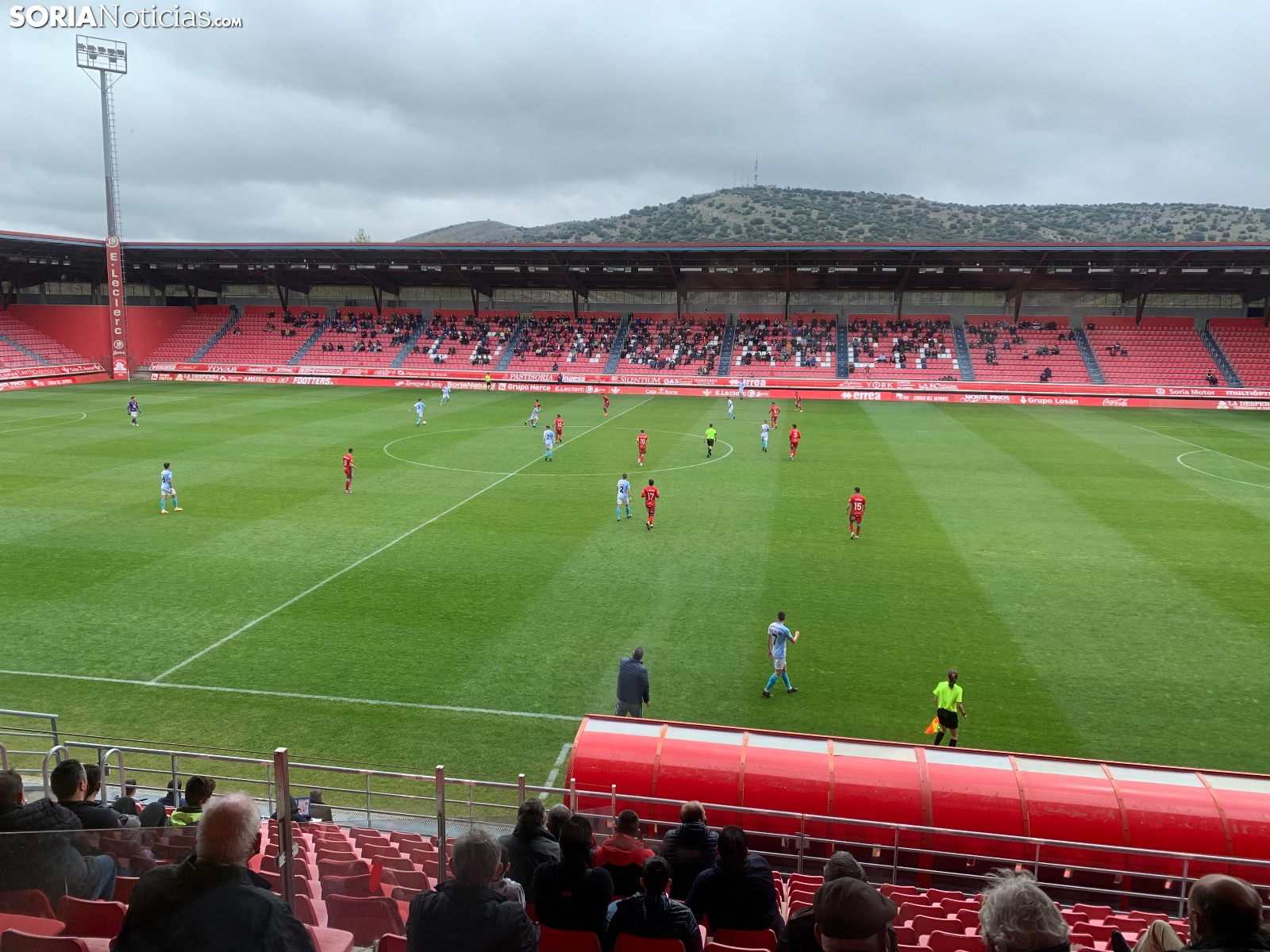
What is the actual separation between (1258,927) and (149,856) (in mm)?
4594

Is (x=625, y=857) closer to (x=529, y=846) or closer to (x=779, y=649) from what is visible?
(x=529, y=846)

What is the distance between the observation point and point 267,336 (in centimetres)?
6769

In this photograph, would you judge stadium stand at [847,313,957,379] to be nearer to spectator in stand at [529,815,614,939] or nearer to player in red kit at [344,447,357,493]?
player in red kit at [344,447,357,493]

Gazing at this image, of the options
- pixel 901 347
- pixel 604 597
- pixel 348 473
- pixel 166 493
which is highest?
pixel 901 347

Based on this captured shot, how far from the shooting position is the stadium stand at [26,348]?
55312 mm

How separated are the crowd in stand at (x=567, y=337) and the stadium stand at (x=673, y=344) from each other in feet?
6.07

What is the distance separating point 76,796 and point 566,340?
61054 mm

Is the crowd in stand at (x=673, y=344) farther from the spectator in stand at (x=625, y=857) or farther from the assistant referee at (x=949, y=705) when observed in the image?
the spectator in stand at (x=625, y=857)

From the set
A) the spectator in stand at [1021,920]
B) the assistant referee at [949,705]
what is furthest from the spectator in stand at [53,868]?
the assistant referee at [949,705]

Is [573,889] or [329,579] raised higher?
[573,889]

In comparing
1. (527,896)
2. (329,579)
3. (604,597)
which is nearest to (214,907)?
(527,896)

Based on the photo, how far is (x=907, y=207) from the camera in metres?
168

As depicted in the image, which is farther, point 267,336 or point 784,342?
point 267,336

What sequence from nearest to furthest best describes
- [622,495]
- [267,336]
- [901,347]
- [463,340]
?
[622,495]
[901,347]
[463,340]
[267,336]
